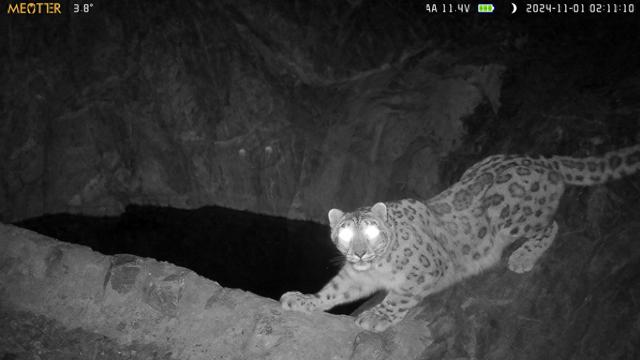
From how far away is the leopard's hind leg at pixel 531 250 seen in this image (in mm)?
5441

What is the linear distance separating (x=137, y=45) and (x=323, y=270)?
8.41 metres

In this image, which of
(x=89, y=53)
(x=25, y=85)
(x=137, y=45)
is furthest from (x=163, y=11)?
(x=25, y=85)

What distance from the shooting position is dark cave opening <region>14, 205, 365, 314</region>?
12445mm

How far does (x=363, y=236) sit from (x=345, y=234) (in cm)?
19

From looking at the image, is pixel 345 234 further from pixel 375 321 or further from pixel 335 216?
pixel 375 321

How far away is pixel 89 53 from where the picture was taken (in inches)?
544

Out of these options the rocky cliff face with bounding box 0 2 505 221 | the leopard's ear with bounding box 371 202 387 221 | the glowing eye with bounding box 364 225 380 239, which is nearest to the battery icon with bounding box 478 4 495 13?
the rocky cliff face with bounding box 0 2 505 221

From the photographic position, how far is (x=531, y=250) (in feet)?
18.0

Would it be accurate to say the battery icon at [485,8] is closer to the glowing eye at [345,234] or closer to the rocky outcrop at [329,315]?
the rocky outcrop at [329,315]

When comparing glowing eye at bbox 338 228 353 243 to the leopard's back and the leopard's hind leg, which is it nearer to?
the leopard's back

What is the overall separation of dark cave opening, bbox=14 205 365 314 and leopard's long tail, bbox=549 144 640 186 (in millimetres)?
7071

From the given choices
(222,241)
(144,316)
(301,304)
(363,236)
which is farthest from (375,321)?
(222,241)

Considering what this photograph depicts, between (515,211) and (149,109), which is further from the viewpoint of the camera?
(149,109)

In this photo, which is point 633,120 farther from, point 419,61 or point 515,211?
point 419,61
